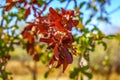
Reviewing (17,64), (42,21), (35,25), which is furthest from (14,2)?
(17,64)

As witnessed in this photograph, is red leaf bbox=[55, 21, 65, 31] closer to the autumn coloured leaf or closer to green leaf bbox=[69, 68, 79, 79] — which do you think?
A: the autumn coloured leaf

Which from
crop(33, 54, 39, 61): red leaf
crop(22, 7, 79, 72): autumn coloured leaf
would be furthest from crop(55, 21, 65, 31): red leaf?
crop(33, 54, 39, 61): red leaf

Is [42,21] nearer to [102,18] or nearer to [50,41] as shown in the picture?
[50,41]

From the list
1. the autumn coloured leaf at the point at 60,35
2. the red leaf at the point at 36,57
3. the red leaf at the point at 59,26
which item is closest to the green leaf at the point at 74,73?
the red leaf at the point at 36,57

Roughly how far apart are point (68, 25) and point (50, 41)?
12 cm

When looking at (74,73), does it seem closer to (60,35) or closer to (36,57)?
(36,57)

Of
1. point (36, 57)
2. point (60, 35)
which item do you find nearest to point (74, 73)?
point (36, 57)

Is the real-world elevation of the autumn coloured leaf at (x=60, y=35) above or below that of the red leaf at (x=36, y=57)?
above

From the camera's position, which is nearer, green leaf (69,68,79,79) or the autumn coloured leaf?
the autumn coloured leaf

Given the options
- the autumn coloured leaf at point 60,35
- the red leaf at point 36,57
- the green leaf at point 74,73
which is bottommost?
the green leaf at point 74,73

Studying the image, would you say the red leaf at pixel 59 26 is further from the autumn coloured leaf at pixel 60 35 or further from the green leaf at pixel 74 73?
the green leaf at pixel 74 73

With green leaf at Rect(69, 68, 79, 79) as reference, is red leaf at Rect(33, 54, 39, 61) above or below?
above

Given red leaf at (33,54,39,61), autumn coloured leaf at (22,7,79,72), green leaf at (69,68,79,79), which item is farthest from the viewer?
red leaf at (33,54,39,61)

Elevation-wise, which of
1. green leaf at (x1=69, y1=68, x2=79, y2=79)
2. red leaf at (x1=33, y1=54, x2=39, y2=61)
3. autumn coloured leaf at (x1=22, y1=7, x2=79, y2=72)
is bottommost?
green leaf at (x1=69, y1=68, x2=79, y2=79)
